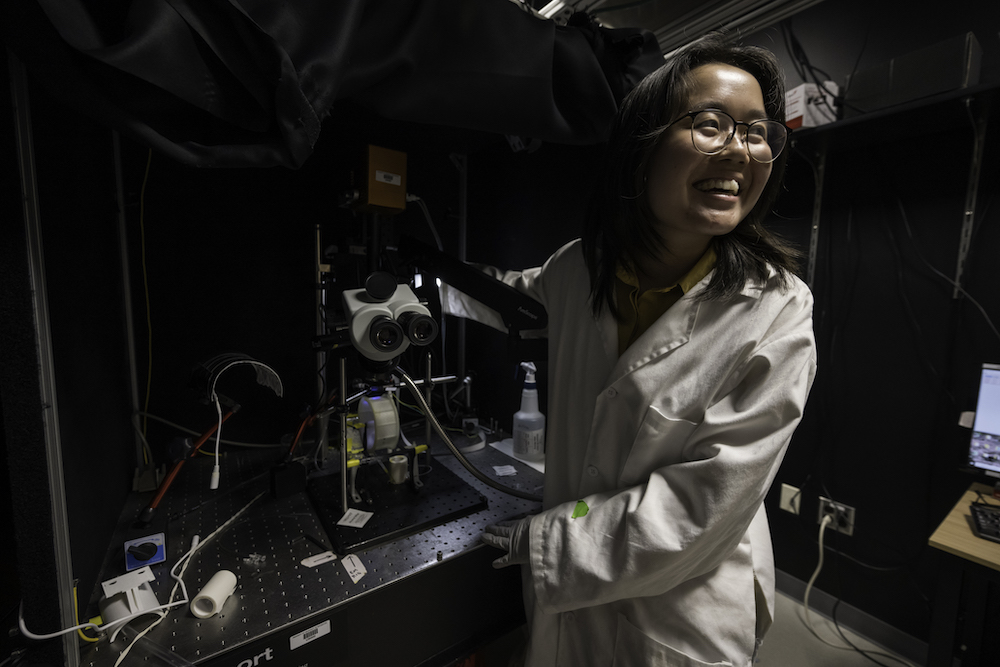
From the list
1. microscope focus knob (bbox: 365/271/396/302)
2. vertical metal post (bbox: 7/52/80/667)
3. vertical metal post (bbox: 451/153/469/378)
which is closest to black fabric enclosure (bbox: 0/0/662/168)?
vertical metal post (bbox: 7/52/80/667)

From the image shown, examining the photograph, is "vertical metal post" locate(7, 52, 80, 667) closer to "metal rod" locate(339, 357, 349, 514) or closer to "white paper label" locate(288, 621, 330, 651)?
"white paper label" locate(288, 621, 330, 651)

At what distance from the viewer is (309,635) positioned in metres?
0.81

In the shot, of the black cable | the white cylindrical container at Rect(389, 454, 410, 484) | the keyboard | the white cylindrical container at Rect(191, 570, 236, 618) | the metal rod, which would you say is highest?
the black cable

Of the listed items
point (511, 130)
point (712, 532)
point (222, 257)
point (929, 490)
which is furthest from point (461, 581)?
point (929, 490)

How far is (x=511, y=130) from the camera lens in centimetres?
98

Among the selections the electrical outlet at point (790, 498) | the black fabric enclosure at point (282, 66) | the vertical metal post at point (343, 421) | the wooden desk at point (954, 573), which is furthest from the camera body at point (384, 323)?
the electrical outlet at point (790, 498)

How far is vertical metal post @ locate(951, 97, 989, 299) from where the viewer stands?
1095 mm

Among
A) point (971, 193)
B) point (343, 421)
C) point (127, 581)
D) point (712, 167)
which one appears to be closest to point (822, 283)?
point (971, 193)

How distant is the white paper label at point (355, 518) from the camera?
1.04 meters

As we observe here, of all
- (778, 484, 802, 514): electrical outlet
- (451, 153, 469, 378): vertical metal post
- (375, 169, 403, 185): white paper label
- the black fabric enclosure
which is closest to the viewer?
the black fabric enclosure

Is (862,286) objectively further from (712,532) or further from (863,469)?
(712,532)

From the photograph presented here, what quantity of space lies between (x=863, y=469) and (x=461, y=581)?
1288 mm

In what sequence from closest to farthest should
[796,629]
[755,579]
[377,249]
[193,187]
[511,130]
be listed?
1. [755,579]
2. [511,130]
3. [377,249]
4. [193,187]
5. [796,629]

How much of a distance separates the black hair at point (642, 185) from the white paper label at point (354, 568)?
0.74 m
